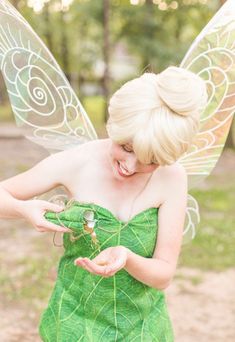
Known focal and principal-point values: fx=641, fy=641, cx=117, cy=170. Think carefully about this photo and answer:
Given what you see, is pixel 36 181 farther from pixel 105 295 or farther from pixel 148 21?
pixel 148 21

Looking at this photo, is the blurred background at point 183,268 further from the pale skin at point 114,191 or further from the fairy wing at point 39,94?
the pale skin at point 114,191

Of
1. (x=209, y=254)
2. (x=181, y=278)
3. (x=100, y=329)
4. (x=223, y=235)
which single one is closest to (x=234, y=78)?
(x=100, y=329)

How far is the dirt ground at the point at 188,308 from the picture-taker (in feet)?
14.2

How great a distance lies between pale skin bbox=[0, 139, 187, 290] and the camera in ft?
6.15

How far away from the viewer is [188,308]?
4.78 m

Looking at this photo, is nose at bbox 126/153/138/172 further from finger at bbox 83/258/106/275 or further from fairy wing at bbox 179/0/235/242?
fairy wing at bbox 179/0/235/242

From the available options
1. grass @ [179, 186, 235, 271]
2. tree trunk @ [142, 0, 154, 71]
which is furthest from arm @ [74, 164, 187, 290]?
tree trunk @ [142, 0, 154, 71]

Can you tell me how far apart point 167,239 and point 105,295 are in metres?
0.26

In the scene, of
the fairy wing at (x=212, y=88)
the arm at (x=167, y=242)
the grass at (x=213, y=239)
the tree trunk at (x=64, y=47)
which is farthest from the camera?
the tree trunk at (x=64, y=47)

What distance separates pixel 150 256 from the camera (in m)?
1.96

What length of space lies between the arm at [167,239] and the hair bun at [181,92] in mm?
307

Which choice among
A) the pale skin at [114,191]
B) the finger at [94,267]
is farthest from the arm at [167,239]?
the finger at [94,267]

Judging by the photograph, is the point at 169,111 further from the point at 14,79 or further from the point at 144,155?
the point at 14,79

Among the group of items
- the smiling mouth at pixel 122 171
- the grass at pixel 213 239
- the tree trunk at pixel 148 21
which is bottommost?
the tree trunk at pixel 148 21
